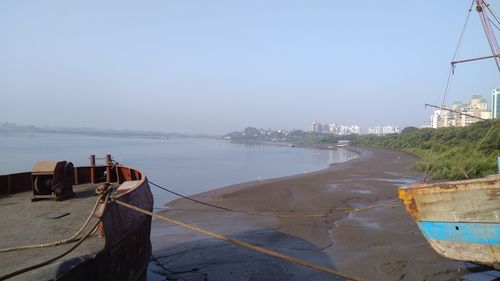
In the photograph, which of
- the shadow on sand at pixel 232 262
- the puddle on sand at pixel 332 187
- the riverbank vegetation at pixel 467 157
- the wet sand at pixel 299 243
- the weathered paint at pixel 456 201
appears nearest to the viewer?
the weathered paint at pixel 456 201

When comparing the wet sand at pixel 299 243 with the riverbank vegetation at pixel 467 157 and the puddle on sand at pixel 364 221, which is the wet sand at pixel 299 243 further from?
the riverbank vegetation at pixel 467 157

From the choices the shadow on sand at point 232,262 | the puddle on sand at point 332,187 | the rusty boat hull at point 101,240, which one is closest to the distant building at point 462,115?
the puddle on sand at point 332,187

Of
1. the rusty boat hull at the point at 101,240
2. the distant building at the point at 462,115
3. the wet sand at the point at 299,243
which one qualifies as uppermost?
the distant building at the point at 462,115

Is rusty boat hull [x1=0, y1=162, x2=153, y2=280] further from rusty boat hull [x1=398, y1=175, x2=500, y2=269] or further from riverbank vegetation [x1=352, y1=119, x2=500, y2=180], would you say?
riverbank vegetation [x1=352, y1=119, x2=500, y2=180]

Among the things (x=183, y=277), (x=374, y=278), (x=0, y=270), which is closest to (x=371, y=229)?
(x=374, y=278)

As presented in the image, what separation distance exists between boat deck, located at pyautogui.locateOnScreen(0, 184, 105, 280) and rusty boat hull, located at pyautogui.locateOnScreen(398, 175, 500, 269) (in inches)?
248

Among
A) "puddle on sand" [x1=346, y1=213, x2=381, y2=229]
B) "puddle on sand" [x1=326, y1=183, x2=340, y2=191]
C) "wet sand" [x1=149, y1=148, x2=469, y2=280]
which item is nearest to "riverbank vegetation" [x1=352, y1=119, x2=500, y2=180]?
"wet sand" [x1=149, y1=148, x2=469, y2=280]

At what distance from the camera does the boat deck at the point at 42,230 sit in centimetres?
405

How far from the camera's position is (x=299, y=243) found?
11273mm

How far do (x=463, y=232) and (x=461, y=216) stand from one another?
1.10ft

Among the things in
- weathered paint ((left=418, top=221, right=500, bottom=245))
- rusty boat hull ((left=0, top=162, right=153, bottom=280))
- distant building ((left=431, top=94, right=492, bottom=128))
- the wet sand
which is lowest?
the wet sand

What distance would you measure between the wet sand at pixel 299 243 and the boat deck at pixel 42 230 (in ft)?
8.38

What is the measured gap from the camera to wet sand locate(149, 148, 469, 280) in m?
8.69

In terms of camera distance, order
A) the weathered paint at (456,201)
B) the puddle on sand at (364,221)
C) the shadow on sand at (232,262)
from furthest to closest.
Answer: the puddle on sand at (364,221) < the shadow on sand at (232,262) < the weathered paint at (456,201)
